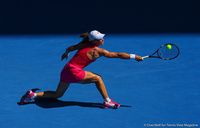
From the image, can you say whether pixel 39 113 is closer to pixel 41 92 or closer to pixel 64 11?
pixel 41 92

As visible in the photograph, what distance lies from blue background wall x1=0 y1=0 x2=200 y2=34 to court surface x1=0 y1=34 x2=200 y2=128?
0.77 m

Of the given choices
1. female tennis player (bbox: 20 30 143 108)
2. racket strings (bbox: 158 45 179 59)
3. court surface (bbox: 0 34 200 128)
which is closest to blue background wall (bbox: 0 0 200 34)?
court surface (bbox: 0 34 200 128)

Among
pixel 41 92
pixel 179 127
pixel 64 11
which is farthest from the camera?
pixel 64 11

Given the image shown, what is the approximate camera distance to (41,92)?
733cm

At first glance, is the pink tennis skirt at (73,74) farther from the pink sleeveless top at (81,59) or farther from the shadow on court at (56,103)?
the shadow on court at (56,103)

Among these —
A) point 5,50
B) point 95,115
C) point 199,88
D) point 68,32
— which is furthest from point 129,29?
point 95,115

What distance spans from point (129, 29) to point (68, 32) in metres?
1.71

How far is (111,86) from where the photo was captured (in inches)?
315

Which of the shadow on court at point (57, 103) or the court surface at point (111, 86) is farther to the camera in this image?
the shadow on court at point (57, 103)

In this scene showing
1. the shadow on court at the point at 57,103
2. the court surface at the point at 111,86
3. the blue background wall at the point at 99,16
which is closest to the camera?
the court surface at the point at 111,86

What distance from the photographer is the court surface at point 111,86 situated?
258 inches

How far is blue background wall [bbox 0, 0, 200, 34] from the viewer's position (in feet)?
39.4

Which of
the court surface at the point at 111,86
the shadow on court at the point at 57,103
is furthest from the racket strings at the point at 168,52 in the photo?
the shadow on court at the point at 57,103

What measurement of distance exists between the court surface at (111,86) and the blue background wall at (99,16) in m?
0.77
